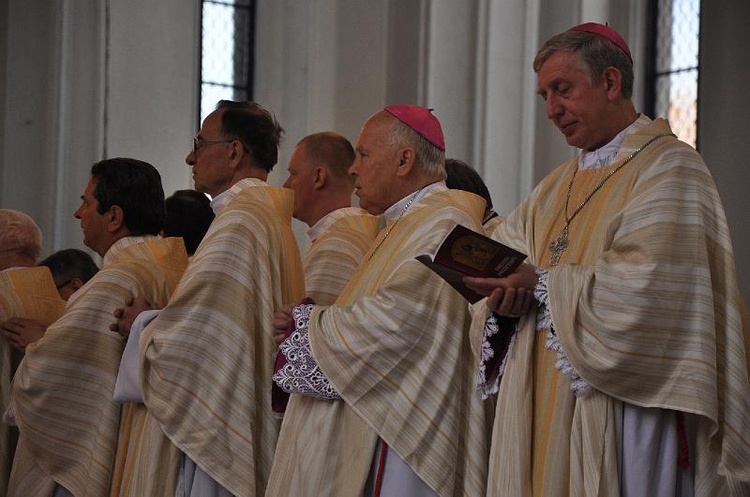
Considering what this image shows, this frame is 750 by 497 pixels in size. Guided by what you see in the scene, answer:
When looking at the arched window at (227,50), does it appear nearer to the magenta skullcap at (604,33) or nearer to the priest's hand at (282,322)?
the priest's hand at (282,322)

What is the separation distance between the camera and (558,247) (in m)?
4.70

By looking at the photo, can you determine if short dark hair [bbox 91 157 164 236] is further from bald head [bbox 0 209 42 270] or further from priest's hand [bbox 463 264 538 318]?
priest's hand [bbox 463 264 538 318]

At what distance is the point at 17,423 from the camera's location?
654cm

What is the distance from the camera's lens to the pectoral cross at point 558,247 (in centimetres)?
468

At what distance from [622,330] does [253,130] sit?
8.82 ft

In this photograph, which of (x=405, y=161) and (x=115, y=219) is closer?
(x=405, y=161)

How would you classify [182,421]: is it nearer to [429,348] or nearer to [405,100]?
[429,348]

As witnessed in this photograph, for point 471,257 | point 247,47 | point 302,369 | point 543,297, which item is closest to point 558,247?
point 543,297

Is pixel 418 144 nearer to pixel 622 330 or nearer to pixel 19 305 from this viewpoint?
pixel 622 330

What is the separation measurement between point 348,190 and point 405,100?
1.85m

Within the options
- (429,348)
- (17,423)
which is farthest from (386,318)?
(17,423)

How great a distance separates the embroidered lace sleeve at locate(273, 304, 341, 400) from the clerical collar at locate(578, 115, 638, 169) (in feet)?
4.03

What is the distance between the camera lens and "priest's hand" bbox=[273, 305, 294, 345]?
5.36m

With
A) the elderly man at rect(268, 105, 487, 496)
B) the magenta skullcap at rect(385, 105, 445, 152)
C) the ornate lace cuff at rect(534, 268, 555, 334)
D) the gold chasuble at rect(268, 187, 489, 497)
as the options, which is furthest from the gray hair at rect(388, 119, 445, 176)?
the ornate lace cuff at rect(534, 268, 555, 334)
